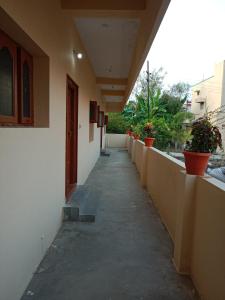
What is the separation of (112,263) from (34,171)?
4.42ft

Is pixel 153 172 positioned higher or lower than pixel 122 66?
lower

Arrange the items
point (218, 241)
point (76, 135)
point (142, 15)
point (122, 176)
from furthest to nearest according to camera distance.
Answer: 1. point (122, 176)
2. point (76, 135)
3. point (142, 15)
4. point (218, 241)

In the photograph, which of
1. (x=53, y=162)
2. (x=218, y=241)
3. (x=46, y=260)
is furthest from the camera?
(x=53, y=162)

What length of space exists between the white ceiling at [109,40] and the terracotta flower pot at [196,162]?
264cm

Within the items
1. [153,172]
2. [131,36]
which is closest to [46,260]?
[153,172]

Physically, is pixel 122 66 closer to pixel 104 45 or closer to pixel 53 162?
pixel 104 45

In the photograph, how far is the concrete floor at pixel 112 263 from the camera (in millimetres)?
2334

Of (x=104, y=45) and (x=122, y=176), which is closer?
(x=104, y=45)

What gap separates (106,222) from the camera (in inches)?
158

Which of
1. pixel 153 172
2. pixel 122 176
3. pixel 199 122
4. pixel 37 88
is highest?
pixel 37 88

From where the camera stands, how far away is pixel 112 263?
9.29ft

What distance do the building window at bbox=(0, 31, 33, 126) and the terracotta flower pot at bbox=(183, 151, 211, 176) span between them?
1.78 m

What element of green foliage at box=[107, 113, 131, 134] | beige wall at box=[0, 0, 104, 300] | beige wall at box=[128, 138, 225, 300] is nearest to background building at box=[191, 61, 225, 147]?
green foliage at box=[107, 113, 131, 134]

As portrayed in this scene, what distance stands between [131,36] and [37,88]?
270 cm
